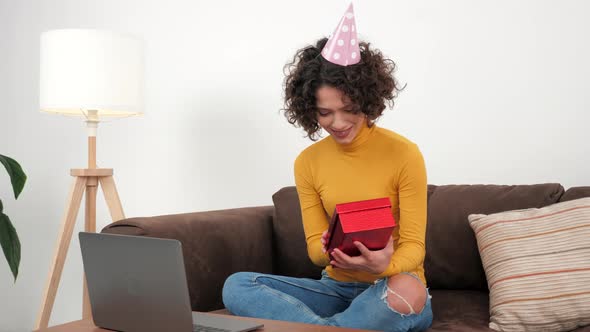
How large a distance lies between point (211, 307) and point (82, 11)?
193 cm

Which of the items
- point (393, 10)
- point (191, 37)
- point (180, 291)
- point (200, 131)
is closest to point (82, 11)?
point (191, 37)

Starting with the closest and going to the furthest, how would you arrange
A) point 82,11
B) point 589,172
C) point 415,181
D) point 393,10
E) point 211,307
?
point 415,181, point 211,307, point 589,172, point 393,10, point 82,11

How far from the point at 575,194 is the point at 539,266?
0.33 metres

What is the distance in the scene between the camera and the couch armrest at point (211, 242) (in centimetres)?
209

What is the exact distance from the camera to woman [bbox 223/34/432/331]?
1734mm

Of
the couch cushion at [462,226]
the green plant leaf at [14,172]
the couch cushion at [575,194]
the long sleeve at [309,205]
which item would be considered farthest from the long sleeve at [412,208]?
the green plant leaf at [14,172]

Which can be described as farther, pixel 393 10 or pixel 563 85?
pixel 393 10

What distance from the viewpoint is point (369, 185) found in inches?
75.4

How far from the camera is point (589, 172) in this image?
7.93ft

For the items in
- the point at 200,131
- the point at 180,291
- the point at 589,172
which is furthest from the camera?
the point at 200,131

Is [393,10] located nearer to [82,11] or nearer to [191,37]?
[191,37]

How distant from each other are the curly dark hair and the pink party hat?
2 centimetres

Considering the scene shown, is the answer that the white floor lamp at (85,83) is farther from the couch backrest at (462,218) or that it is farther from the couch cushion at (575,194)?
the couch cushion at (575,194)

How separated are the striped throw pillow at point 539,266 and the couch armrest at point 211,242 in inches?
29.0
